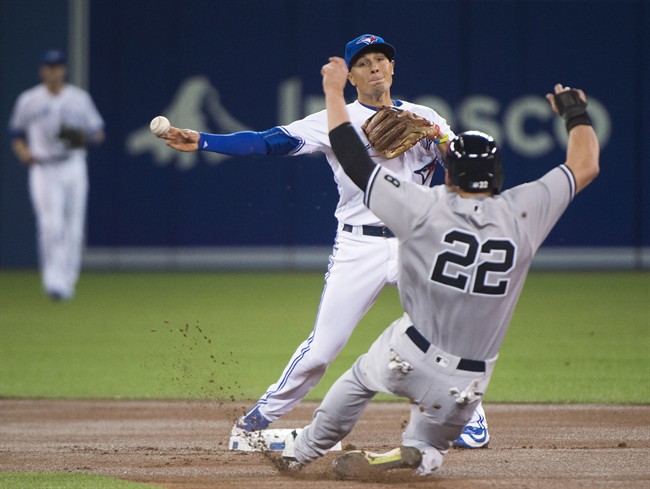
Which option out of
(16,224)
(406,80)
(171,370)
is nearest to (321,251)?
(406,80)

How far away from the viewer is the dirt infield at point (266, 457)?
5.12 m

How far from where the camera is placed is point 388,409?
7637 mm

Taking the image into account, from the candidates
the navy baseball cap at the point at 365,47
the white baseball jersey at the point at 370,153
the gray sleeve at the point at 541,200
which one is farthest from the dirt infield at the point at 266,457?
the navy baseball cap at the point at 365,47

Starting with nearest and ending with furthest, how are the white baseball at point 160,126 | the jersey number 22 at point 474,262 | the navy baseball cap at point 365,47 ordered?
the jersey number 22 at point 474,262 < the white baseball at point 160,126 < the navy baseball cap at point 365,47

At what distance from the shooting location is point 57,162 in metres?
13.6

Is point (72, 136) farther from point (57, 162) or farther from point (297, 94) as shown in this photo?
point (297, 94)

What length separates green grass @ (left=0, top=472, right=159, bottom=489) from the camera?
16.4 feet

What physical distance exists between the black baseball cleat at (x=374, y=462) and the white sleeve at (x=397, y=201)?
913 mm

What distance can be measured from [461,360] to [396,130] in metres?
1.45

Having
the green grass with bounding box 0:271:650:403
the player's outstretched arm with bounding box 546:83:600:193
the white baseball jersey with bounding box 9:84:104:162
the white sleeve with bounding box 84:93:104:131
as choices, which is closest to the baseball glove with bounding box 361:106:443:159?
the player's outstretched arm with bounding box 546:83:600:193

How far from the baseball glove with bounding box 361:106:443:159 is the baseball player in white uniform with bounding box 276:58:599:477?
836 millimetres

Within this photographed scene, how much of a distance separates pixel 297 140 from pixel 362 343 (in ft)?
15.4

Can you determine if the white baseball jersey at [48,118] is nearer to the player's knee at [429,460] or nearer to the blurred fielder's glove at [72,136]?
the blurred fielder's glove at [72,136]

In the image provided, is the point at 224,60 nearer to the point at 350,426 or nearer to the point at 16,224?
the point at 16,224
